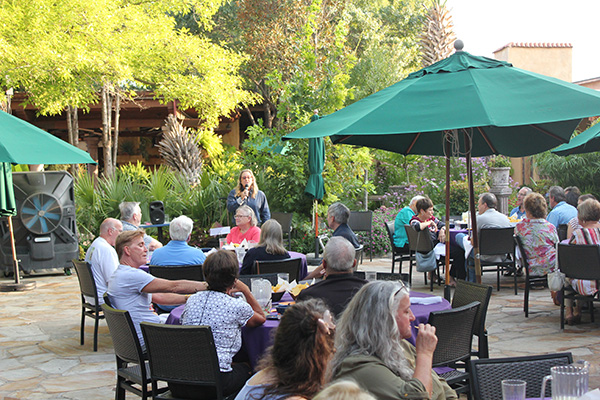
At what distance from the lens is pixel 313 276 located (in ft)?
18.5

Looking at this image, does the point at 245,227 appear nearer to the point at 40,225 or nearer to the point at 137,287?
the point at 137,287

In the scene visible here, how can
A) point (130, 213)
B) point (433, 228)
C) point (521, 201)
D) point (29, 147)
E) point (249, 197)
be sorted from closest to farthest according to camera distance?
1. point (29, 147)
2. point (130, 213)
3. point (433, 228)
4. point (249, 197)
5. point (521, 201)

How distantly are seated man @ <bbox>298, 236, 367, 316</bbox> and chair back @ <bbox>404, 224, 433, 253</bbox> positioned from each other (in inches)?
179

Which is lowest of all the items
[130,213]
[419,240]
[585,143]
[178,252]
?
[419,240]

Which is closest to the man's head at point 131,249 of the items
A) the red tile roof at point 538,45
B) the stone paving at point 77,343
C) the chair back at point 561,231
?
the stone paving at point 77,343

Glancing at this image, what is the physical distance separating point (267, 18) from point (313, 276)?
59.7ft

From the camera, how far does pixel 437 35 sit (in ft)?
73.9

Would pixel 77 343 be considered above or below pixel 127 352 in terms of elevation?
below

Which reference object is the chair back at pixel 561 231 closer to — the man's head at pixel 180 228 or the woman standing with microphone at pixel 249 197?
the woman standing with microphone at pixel 249 197

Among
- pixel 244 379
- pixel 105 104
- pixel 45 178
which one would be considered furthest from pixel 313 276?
pixel 105 104

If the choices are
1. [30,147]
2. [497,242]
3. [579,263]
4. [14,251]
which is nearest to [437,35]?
[497,242]

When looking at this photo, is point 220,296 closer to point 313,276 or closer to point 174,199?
point 313,276

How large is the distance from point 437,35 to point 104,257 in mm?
18655

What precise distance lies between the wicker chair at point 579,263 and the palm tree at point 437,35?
16.6 metres
